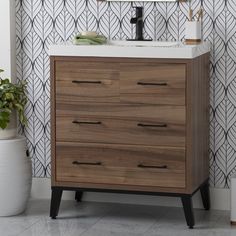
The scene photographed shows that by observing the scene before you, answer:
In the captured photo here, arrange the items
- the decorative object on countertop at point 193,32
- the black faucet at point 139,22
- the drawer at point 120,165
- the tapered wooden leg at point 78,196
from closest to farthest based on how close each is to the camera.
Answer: the drawer at point 120,165 → the decorative object on countertop at point 193,32 → the black faucet at point 139,22 → the tapered wooden leg at point 78,196

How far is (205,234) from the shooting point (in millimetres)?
4074

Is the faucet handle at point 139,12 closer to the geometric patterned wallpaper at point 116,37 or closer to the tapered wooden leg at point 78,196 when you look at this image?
the geometric patterned wallpaper at point 116,37

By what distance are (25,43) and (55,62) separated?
0.59 m

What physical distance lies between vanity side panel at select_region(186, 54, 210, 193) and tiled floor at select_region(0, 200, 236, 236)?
0.71 feet

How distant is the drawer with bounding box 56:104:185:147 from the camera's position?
409cm

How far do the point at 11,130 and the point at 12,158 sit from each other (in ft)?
0.53

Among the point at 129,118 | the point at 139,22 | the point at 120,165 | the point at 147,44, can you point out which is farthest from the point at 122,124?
the point at 139,22

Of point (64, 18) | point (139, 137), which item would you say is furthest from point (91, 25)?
point (139, 137)

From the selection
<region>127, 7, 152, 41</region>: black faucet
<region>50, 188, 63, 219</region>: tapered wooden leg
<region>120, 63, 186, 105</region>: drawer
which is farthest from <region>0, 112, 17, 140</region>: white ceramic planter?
<region>127, 7, 152, 41</region>: black faucet

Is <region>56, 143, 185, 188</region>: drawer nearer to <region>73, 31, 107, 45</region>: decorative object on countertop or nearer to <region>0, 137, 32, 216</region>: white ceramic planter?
<region>0, 137, 32, 216</region>: white ceramic planter

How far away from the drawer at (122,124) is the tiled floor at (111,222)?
1.43 feet

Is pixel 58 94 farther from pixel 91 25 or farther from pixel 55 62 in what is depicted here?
pixel 91 25

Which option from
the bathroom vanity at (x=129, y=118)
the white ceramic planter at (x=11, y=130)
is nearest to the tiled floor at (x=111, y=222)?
the bathroom vanity at (x=129, y=118)

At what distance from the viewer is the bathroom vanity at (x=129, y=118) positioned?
4066 mm
